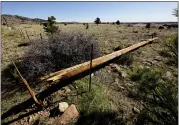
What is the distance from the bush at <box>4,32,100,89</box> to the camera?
20.4ft

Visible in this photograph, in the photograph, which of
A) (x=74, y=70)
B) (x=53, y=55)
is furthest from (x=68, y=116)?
(x=53, y=55)

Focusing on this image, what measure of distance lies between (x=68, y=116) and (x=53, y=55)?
3105 mm

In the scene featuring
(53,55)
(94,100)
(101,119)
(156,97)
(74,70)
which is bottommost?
(101,119)

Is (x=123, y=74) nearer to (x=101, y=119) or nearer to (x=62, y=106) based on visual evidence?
(x=101, y=119)

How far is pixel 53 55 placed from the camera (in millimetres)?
6758

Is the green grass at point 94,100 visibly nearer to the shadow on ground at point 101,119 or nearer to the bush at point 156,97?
the shadow on ground at point 101,119

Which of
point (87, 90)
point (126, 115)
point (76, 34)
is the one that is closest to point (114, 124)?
point (126, 115)

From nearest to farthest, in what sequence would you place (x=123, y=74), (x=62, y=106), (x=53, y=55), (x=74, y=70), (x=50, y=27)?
(x=62, y=106) → (x=74, y=70) → (x=123, y=74) → (x=53, y=55) → (x=50, y=27)

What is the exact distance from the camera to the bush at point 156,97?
2604mm

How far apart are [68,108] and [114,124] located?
42.3 inches

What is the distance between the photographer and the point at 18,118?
169 inches

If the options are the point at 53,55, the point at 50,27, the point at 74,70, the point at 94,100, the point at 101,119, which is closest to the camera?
the point at 101,119

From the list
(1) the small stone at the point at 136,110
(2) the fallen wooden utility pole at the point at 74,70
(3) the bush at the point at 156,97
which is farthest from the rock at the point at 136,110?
(2) the fallen wooden utility pole at the point at 74,70

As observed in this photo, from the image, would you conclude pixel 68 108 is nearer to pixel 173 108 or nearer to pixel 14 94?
pixel 14 94
